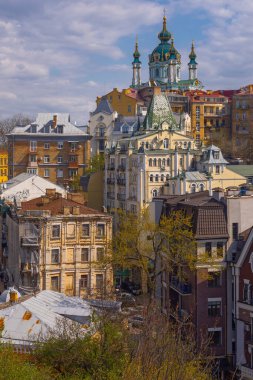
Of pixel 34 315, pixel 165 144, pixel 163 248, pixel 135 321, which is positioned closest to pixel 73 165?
pixel 165 144

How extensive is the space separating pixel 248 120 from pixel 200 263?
3221 inches

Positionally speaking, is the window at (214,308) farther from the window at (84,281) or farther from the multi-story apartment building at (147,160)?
the multi-story apartment building at (147,160)

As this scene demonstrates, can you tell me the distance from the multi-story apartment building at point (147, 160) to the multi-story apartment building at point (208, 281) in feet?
99.6

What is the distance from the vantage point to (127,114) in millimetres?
113500

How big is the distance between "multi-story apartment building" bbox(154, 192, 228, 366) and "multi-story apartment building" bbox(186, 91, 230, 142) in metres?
78.0

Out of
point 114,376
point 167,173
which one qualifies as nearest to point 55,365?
point 114,376

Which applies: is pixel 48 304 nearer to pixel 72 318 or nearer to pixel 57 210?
pixel 72 318

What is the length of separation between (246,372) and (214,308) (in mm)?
3885

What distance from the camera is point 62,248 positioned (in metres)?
46.3

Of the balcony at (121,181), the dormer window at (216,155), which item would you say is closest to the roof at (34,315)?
the dormer window at (216,155)

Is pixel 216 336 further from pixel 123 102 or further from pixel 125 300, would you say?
pixel 123 102

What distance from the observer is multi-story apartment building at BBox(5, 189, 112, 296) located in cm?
4575

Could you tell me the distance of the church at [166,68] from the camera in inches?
5325

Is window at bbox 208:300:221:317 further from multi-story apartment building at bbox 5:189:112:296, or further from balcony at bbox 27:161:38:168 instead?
balcony at bbox 27:161:38:168
